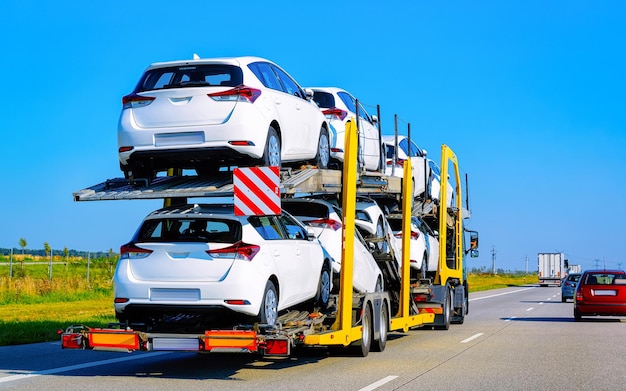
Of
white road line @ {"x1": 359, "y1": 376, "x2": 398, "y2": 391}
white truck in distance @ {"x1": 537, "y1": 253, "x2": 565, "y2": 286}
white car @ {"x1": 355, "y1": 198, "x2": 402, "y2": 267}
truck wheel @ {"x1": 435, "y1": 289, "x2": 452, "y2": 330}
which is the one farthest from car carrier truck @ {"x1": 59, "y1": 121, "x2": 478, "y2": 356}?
white truck in distance @ {"x1": 537, "y1": 253, "x2": 565, "y2": 286}

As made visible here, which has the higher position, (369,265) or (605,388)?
(369,265)

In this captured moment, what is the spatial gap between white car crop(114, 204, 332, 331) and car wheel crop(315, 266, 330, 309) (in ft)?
4.47

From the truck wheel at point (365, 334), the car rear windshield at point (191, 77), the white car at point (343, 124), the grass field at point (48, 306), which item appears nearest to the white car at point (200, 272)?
the car rear windshield at point (191, 77)

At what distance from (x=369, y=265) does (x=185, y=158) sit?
4257 mm

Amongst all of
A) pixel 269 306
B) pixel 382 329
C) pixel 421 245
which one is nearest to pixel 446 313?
pixel 421 245

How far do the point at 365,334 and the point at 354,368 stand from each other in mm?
1402

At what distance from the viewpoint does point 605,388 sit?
999cm

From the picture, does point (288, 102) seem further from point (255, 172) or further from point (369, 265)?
point (369, 265)

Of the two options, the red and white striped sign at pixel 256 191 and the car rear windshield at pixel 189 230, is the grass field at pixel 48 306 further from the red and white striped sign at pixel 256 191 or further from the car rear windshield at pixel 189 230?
the red and white striped sign at pixel 256 191

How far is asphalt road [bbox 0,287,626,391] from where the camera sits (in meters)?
10.0

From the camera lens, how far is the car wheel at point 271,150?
1115 cm

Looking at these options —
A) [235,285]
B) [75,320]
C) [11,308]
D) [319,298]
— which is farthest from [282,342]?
[11,308]

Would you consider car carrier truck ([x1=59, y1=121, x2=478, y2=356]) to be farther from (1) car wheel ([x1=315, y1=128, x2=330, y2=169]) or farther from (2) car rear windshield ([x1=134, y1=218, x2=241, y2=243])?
(1) car wheel ([x1=315, y1=128, x2=330, y2=169])

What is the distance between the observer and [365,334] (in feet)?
42.7
